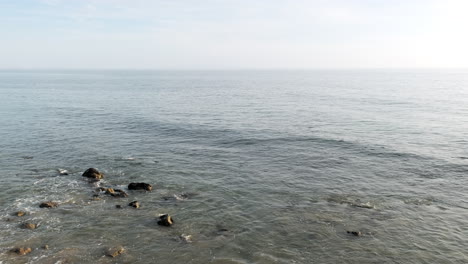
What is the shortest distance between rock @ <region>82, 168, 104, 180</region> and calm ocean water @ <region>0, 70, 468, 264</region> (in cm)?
131

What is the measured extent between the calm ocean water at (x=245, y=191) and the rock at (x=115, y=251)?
0.48 metres

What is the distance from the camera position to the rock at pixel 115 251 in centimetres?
2545

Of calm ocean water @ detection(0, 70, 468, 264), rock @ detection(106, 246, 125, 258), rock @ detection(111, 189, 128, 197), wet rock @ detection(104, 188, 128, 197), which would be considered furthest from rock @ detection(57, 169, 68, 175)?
rock @ detection(106, 246, 125, 258)

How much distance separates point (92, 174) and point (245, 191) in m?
18.8

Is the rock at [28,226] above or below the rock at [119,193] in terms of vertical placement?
below

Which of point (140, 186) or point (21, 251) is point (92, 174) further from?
point (21, 251)

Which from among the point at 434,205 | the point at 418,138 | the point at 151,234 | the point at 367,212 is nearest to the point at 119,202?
the point at 151,234

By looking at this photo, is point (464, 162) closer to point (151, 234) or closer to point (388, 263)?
point (388, 263)

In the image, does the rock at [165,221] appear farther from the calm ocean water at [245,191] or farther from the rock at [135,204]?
the rock at [135,204]

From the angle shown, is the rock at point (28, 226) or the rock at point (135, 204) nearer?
the rock at point (28, 226)

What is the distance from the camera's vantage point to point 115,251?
25906 millimetres

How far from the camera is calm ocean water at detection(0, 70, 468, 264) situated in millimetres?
26703

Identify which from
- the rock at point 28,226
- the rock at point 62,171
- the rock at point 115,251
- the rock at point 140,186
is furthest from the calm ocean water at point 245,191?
the rock at point 62,171

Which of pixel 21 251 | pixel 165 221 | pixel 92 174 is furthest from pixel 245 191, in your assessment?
pixel 21 251
